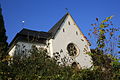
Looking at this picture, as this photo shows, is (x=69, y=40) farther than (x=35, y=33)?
Yes

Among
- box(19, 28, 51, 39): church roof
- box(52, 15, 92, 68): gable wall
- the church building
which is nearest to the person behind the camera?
the church building

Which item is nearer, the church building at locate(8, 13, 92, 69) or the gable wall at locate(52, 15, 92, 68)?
the church building at locate(8, 13, 92, 69)

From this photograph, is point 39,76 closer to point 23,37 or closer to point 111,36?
point 111,36

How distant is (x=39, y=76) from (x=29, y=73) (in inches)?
23.3

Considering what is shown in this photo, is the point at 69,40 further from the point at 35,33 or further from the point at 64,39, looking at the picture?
the point at 35,33

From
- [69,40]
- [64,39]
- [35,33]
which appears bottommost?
[69,40]

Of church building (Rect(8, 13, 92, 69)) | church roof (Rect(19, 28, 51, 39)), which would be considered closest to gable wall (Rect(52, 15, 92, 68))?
church building (Rect(8, 13, 92, 69))

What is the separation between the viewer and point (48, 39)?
2584 centimetres

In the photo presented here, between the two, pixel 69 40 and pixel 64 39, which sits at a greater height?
pixel 64 39

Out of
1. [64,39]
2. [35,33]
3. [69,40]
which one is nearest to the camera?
[35,33]

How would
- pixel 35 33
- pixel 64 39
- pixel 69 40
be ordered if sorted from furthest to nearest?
pixel 69 40 → pixel 64 39 → pixel 35 33

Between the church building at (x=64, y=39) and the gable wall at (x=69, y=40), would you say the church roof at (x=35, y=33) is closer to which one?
the church building at (x=64, y=39)

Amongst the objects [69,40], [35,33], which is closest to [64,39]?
[69,40]

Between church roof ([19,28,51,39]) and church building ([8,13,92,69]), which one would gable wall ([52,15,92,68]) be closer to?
church building ([8,13,92,69])
